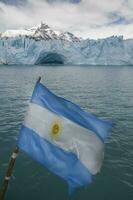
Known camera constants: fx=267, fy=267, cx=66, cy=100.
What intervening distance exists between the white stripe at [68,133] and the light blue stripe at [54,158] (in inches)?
5.4

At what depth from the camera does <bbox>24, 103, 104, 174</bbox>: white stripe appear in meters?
7.21

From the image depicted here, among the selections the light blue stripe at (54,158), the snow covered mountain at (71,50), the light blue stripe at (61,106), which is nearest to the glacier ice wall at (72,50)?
the snow covered mountain at (71,50)

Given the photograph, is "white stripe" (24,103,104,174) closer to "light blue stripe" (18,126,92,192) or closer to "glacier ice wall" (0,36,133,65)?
"light blue stripe" (18,126,92,192)

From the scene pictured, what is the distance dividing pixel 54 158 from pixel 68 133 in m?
0.77

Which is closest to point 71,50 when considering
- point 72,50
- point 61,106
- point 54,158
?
point 72,50

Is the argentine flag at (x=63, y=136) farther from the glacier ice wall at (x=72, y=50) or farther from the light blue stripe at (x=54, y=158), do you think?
the glacier ice wall at (x=72, y=50)

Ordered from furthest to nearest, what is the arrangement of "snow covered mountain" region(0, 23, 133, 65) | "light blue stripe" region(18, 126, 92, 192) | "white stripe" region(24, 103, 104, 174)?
"snow covered mountain" region(0, 23, 133, 65) < "white stripe" region(24, 103, 104, 174) < "light blue stripe" region(18, 126, 92, 192)

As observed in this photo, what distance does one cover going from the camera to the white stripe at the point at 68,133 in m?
7.21

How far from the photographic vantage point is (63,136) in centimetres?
730

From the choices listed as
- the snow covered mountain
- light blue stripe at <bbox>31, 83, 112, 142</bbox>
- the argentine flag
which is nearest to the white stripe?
the argentine flag

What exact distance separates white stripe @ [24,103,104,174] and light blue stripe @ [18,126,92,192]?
0.45 feet

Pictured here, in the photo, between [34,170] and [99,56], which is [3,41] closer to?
[99,56]

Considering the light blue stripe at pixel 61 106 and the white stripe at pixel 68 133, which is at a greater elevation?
the light blue stripe at pixel 61 106

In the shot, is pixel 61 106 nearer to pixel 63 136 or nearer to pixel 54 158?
pixel 63 136
